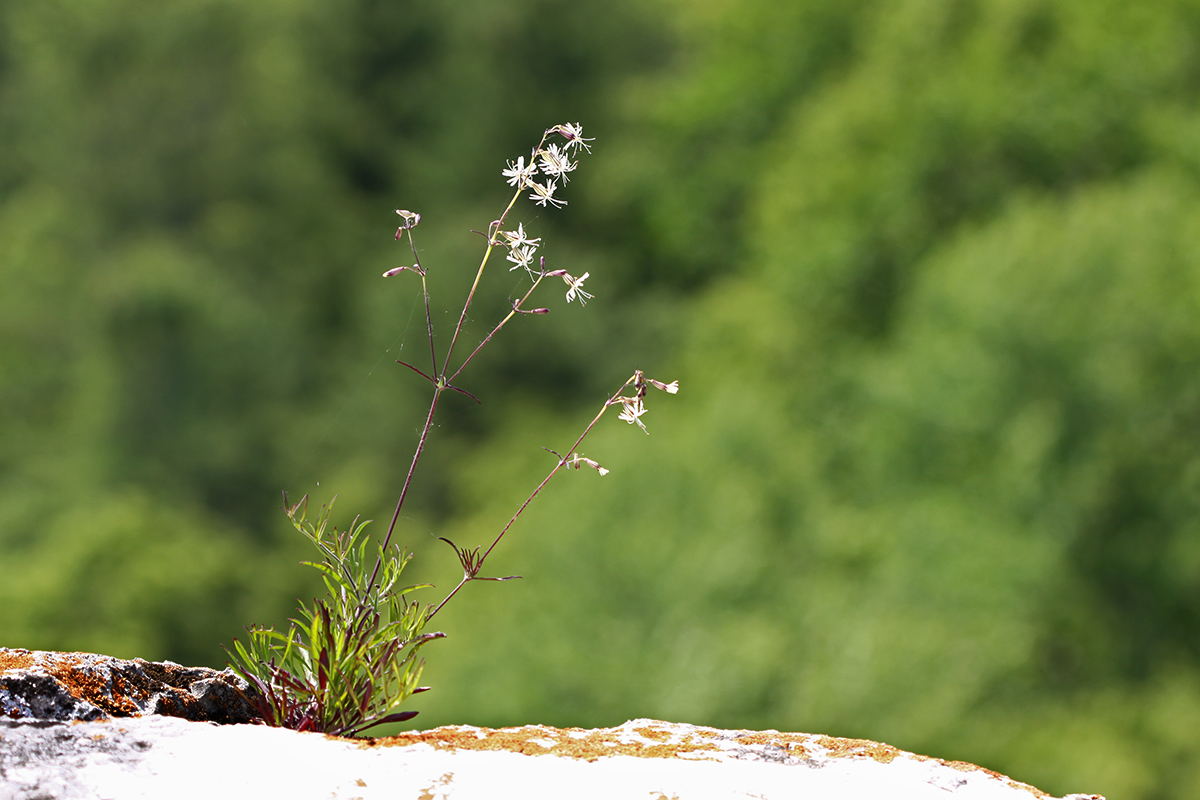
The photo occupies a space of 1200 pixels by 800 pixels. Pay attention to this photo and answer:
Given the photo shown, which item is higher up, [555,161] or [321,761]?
[555,161]

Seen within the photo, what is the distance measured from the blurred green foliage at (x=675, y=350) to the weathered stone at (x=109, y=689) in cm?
951

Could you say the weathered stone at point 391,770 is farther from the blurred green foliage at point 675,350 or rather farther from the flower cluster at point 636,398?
the blurred green foliage at point 675,350

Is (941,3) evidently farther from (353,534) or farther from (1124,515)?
(353,534)

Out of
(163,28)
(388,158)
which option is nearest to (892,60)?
(388,158)

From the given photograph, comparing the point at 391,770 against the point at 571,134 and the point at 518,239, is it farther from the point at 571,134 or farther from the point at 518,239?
the point at 571,134

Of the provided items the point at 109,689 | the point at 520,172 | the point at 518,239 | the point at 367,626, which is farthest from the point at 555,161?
the point at 109,689

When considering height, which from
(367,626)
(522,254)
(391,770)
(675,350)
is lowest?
(391,770)

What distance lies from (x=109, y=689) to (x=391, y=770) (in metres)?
0.70

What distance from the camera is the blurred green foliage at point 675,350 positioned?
12172 millimetres

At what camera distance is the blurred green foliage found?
12.2m

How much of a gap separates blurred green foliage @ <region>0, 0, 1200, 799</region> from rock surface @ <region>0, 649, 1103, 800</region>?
9256 mm

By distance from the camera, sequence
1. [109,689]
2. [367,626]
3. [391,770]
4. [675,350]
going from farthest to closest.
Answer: [675,350] < [367,626] < [109,689] < [391,770]

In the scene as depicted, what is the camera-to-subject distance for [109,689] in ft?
7.01

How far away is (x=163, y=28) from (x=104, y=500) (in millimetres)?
8626
